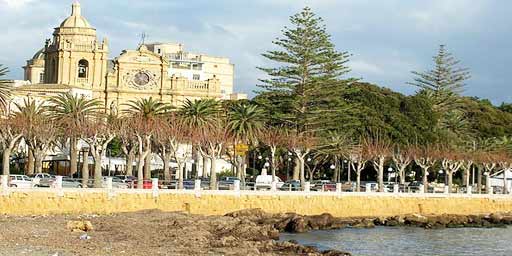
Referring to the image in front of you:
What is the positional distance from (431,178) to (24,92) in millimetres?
31681

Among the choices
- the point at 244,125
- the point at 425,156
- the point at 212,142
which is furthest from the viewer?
the point at 425,156

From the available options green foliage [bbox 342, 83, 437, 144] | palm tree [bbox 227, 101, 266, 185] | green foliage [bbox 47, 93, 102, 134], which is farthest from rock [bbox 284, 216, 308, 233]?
green foliage [bbox 342, 83, 437, 144]

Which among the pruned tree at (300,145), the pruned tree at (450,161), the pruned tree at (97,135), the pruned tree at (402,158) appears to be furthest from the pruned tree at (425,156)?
the pruned tree at (97,135)

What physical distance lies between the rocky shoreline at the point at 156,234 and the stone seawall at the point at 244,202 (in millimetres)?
1177

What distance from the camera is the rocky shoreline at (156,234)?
24.9 meters

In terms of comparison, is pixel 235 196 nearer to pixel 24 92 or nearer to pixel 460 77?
pixel 24 92

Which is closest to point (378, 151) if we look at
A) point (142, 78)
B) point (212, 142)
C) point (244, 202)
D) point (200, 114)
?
point (200, 114)

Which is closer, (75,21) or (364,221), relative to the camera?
(364,221)

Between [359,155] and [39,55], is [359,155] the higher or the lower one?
the lower one

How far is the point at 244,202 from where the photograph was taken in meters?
42.7

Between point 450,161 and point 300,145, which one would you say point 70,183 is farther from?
point 450,161

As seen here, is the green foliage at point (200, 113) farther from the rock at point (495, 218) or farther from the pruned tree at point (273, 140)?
the rock at point (495, 218)

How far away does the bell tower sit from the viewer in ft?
270

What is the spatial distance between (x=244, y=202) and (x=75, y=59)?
44.3 m
